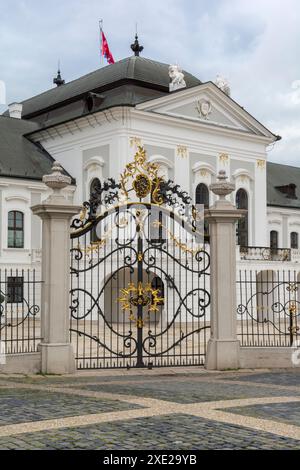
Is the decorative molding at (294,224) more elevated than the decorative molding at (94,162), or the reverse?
the decorative molding at (94,162)

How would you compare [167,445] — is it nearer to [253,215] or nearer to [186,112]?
[186,112]

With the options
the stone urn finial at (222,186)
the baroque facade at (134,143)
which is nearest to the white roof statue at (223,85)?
the baroque facade at (134,143)

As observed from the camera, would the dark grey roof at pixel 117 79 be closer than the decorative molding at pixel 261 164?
Yes

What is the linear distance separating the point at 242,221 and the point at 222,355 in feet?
79.7

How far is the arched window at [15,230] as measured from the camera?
102 ft

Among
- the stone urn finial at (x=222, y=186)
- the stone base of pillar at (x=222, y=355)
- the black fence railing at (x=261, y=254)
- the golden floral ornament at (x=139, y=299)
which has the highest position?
the stone urn finial at (x=222, y=186)

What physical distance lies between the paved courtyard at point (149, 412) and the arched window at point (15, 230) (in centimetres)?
2087

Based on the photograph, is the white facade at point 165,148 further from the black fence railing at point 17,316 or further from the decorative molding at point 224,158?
the black fence railing at point 17,316

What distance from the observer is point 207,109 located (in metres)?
33.8

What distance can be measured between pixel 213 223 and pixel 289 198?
31649 mm

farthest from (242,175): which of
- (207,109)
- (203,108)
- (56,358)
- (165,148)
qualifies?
(56,358)

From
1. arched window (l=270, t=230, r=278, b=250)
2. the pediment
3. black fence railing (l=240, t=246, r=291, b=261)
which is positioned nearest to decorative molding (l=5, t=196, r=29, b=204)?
the pediment

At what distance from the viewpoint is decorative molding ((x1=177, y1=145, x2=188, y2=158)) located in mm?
32781

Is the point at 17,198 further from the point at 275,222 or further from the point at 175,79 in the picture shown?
the point at 275,222
